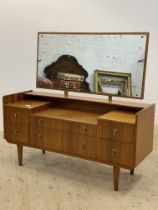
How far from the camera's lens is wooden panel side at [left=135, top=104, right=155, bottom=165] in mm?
→ 2451

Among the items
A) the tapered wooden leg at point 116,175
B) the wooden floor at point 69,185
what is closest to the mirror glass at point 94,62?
the tapered wooden leg at point 116,175

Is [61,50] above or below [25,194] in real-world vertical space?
above

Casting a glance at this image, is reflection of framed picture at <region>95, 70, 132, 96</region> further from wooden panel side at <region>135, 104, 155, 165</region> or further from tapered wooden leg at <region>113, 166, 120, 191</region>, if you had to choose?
tapered wooden leg at <region>113, 166, 120, 191</region>

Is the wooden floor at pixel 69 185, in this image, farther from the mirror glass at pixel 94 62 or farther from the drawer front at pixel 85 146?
the mirror glass at pixel 94 62

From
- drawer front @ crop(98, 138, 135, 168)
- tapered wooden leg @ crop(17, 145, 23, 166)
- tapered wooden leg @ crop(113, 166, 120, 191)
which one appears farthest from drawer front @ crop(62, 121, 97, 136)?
tapered wooden leg @ crop(17, 145, 23, 166)

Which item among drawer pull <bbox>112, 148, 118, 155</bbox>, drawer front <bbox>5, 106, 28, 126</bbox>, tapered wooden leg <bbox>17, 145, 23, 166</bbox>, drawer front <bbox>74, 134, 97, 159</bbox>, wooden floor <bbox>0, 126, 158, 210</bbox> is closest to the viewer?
wooden floor <bbox>0, 126, 158, 210</bbox>

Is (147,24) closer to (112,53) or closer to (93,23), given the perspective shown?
(93,23)

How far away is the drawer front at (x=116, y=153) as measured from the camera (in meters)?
2.47

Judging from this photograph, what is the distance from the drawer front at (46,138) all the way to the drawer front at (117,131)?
442 mm

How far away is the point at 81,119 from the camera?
274 cm

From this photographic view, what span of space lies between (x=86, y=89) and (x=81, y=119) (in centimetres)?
35

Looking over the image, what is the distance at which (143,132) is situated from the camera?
257 centimetres

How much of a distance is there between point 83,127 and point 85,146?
0.17 metres

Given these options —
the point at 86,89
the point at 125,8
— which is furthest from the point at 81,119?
the point at 125,8
